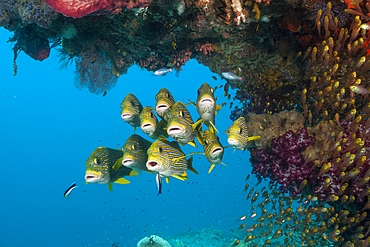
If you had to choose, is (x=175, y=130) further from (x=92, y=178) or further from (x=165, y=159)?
(x=92, y=178)

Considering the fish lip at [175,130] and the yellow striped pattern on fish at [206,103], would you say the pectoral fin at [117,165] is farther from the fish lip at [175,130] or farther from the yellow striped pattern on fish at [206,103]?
the yellow striped pattern on fish at [206,103]

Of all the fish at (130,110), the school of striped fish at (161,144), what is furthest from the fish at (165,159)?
the fish at (130,110)

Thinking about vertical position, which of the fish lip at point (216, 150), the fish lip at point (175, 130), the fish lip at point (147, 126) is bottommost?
the fish lip at point (216, 150)

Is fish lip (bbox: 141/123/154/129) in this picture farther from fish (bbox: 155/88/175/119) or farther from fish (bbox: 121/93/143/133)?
fish (bbox: 121/93/143/133)

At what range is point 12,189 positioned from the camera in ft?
271

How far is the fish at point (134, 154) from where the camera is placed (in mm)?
2254

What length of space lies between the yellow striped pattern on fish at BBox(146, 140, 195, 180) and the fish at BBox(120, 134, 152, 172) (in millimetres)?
261

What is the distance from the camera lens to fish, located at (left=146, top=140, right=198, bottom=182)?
2082mm

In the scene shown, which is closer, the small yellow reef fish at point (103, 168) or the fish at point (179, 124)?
the fish at point (179, 124)

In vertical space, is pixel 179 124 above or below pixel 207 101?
below

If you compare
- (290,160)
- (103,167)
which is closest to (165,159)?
(103,167)

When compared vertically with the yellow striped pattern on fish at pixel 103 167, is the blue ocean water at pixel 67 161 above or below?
above

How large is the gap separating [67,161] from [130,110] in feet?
288

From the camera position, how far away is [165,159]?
6.96 ft
